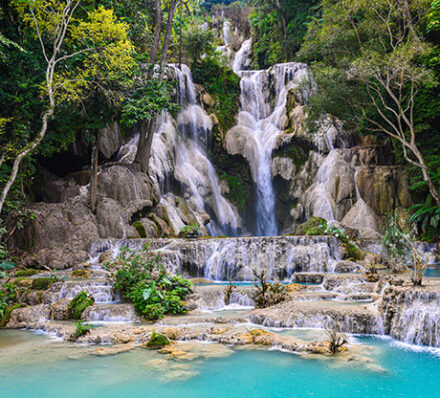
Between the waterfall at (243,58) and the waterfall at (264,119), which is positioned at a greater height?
the waterfall at (243,58)

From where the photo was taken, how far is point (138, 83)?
14.6 metres

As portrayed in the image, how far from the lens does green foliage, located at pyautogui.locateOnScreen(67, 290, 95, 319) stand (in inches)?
310

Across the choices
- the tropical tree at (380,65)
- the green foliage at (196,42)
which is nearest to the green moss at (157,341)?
the tropical tree at (380,65)

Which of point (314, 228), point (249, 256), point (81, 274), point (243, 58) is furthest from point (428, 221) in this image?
point (243, 58)

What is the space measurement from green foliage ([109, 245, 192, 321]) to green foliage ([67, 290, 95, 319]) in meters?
0.82

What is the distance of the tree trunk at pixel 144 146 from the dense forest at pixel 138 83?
0.05 m

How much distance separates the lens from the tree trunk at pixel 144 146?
1766 centimetres

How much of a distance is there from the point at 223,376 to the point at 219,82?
24.5m

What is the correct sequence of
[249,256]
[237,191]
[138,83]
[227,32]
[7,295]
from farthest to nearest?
[227,32] → [237,191] → [138,83] → [249,256] → [7,295]

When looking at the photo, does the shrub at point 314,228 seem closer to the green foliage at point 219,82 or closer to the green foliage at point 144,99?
the green foliage at point 144,99

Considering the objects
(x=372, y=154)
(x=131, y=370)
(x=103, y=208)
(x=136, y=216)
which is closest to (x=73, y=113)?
(x=103, y=208)

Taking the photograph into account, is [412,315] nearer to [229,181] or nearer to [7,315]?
[7,315]

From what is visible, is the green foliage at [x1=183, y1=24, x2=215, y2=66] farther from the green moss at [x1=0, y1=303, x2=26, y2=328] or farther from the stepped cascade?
the green moss at [x1=0, y1=303, x2=26, y2=328]

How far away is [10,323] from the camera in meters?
7.66
